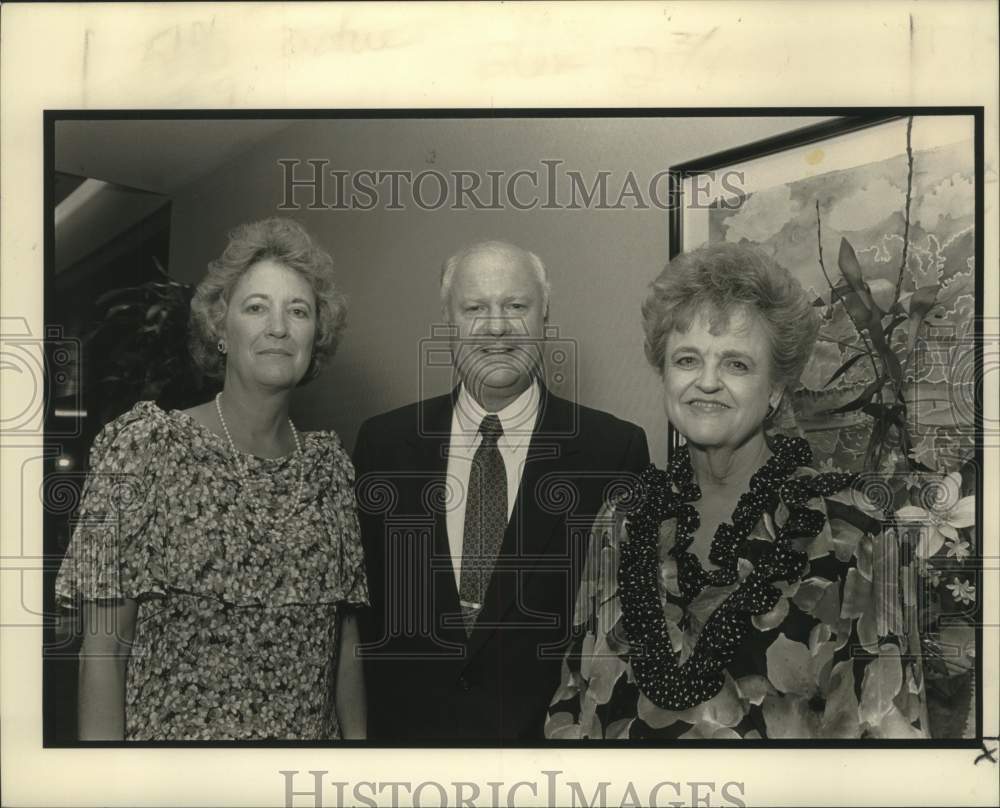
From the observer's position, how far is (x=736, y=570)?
2.94m

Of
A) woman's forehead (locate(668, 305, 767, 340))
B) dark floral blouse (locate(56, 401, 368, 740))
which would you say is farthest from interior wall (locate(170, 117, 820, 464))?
dark floral blouse (locate(56, 401, 368, 740))

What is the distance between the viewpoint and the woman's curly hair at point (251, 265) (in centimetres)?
299

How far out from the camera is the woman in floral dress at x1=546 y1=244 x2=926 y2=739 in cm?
293

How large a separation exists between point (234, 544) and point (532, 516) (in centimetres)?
75

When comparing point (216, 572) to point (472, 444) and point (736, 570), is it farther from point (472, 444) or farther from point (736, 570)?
point (736, 570)

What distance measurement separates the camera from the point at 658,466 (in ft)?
9.80

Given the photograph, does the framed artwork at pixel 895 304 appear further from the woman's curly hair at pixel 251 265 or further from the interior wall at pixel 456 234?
the woman's curly hair at pixel 251 265

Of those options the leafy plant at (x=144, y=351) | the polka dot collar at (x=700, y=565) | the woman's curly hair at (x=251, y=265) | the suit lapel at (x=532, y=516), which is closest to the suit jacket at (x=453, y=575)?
the suit lapel at (x=532, y=516)

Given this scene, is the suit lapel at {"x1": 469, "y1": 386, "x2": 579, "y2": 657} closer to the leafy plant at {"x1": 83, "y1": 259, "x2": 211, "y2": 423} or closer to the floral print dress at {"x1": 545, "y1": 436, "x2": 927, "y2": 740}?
the floral print dress at {"x1": 545, "y1": 436, "x2": 927, "y2": 740}

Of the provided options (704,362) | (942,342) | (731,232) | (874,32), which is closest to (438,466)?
(704,362)

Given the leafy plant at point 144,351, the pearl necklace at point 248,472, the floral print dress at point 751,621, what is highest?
the leafy plant at point 144,351

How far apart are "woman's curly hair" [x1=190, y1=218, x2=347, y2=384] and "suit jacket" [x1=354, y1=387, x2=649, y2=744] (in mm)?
254

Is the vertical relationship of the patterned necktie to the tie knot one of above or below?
below

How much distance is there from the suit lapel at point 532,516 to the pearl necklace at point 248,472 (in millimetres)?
536
